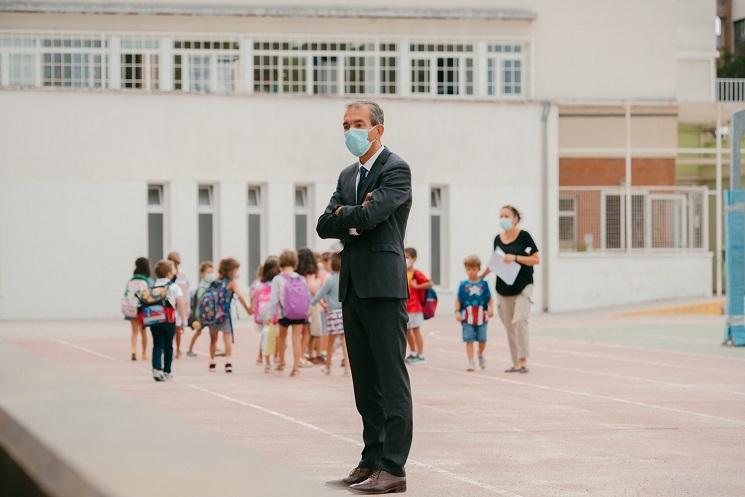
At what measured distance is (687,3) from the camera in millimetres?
51281

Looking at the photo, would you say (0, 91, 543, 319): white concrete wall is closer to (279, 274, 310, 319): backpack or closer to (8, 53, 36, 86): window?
(8, 53, 36, 86): window

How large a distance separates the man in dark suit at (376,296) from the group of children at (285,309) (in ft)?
32.1

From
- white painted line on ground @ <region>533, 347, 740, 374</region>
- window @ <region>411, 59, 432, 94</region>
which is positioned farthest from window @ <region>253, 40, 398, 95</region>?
white painted line on ground @ <region>533, 347, 740, 374</region>

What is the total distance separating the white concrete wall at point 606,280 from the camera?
136ft

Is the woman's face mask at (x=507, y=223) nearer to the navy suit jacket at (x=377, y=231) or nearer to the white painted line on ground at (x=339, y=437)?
the white painted line on ground at (x=339, y=437)

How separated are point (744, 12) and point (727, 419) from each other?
199 feet

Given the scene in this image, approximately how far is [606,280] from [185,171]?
1163cm

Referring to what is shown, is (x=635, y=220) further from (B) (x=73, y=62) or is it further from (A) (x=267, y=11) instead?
(B) (x=73, y=62)

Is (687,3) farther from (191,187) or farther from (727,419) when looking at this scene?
(727,419)

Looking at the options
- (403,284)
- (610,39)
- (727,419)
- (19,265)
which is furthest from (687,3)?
(403,284)

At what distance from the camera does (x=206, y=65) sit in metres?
42.2

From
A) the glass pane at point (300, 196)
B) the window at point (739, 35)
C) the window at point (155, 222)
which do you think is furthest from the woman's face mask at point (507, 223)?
the window at point (739, 35)

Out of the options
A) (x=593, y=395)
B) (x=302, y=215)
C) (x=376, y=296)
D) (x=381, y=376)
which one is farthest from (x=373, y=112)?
(x=302, y=215)

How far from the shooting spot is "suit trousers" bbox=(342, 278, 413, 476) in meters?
8.35
